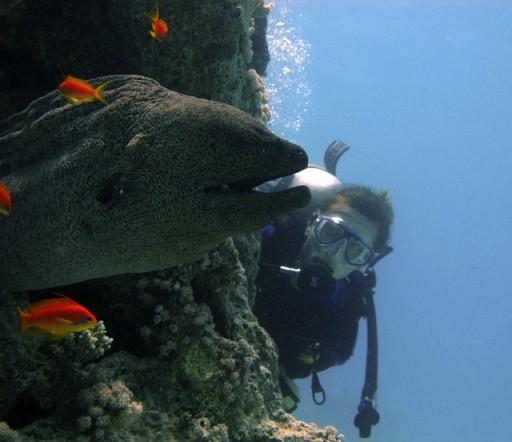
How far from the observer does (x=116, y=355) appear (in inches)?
124

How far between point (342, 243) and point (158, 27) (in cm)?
451

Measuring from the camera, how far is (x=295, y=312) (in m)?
6.57

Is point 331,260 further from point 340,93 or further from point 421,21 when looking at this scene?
point 340,93

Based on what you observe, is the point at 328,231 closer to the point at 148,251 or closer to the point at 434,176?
the point at 148,251

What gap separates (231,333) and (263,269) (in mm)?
2819

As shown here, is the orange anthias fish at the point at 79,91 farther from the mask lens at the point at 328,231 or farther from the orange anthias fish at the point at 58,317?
the mask lens at the point at 328,231

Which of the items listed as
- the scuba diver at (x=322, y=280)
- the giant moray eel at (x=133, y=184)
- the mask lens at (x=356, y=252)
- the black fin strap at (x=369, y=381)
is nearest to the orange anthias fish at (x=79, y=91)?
the giant moray eel at (x=133, y=184)

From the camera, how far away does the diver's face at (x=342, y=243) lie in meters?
6.94

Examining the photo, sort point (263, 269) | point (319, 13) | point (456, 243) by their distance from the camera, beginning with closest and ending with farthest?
point (263, 269), point (319, 13), point (456, 243)

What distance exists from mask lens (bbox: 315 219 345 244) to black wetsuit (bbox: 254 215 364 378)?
386mm

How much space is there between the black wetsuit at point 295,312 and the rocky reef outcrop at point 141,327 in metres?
1.87

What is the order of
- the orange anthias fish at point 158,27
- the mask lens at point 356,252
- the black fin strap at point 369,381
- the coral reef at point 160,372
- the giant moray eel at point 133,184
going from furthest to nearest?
the mask lens at point 356,252, the black fin strap at point 369,381, the orange anthias fish at point 158,27, the coral reef at point 160,372, the giant moray eel at point 133,184

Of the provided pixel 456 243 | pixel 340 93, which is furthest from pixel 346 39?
pixel 456 243

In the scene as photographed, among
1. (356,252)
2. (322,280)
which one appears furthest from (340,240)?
(322,280)
